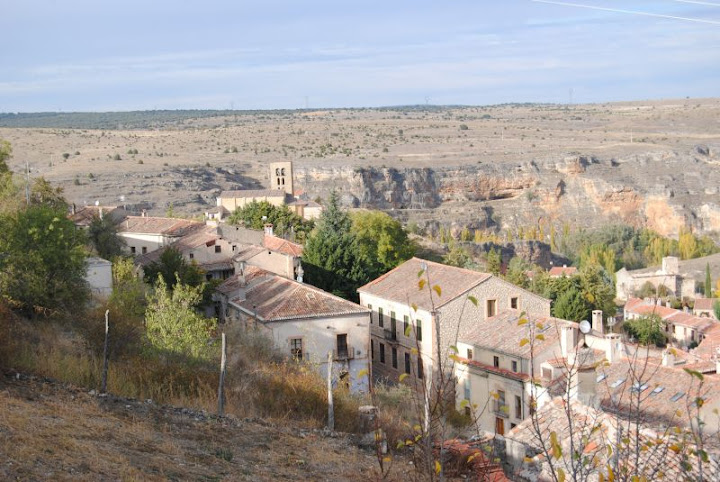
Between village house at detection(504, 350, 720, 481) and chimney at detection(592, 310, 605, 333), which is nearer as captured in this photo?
village house at detection(504, 350, 720, 481)

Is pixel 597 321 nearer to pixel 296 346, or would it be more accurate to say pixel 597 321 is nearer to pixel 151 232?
pixel 296 346

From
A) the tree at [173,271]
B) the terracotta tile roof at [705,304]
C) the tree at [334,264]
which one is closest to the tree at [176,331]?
the tree at [173,271]

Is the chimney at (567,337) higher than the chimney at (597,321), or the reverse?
the chimney at (567,337)

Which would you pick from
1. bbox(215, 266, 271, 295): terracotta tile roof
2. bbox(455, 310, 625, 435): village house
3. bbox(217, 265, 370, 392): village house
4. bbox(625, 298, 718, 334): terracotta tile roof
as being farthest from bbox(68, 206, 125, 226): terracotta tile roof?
bbox(625, 298, 718, 334): terracotta tile roof

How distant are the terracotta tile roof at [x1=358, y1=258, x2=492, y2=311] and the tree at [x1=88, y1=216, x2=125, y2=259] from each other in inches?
372

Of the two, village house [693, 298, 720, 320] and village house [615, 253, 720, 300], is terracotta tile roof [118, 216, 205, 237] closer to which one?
village house [693, 298, 720, 320]

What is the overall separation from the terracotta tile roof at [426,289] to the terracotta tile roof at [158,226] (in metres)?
11.6

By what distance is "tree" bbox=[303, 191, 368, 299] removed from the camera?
35.5 metres

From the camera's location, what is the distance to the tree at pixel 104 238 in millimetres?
32938

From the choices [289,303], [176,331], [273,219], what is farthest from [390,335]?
[273,219]

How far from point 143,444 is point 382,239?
34538 mm

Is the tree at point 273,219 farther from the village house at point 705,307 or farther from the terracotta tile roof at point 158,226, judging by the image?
the village house at point 705,307

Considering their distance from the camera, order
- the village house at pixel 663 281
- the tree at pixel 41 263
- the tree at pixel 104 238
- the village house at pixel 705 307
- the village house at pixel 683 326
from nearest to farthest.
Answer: the tree at pixel 41 263, the tree at pixel 104 238, the village house at pixel 683 326, the village house at pixel 705 307, the village house at pixel 663 281

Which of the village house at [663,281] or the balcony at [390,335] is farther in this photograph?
the village house at [663,281]
